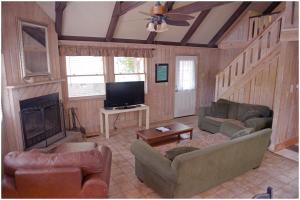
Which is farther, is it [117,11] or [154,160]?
[117,11]

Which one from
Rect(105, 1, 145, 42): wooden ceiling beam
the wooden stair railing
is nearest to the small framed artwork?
Rect(105, 1, 145, 42): wooden ceiling beam

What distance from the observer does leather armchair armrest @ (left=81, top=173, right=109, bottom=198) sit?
1.89 m

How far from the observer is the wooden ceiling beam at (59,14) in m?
3.54

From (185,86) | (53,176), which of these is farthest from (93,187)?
(185,86)

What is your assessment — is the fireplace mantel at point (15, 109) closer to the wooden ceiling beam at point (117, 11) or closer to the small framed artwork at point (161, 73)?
the wooden ceiling beam at point (117, 11)

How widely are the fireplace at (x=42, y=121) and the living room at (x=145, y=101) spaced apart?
20mm

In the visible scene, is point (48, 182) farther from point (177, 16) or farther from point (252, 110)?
point (252, 110)

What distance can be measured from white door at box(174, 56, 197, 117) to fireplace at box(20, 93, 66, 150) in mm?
3477

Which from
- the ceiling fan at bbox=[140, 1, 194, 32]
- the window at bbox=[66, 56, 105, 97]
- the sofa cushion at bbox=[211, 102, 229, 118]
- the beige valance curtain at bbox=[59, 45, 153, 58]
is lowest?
the sofa cushion at bbox=[211, 102, 229, 118]

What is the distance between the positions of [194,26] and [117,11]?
87.5 inches

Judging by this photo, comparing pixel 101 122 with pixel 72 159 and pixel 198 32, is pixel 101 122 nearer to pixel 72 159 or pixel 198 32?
pixel 72 159

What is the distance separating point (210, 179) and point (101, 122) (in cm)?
304

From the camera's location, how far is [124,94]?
4973mm

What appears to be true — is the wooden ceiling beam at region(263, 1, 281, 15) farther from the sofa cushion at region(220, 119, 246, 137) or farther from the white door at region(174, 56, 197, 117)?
the sofa cushion at region(220, 119, 246, 137)
